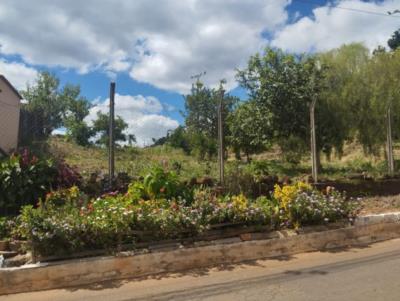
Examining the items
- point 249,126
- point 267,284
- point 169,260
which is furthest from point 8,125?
point 267,284

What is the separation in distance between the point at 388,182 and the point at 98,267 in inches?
348

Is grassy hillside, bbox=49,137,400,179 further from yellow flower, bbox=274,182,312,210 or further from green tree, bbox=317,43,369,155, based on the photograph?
yellow flower, bbox=274,182,312,210

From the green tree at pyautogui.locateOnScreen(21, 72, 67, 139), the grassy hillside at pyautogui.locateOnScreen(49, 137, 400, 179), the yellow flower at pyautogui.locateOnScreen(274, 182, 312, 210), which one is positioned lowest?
the yellow flower at pyautogui.locateOnScreen(274, 182, 312, 210)

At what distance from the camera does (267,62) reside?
1845 centimetres

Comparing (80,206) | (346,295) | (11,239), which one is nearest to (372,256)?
(346,295)

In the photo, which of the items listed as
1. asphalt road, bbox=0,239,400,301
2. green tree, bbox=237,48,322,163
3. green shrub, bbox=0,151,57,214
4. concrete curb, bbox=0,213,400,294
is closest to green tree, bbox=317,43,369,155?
green tree, bbox=237,48,322,163

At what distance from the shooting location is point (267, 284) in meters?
5.67

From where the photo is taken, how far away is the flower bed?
19.8 ft

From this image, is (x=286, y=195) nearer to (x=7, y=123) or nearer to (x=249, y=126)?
(x=249, y=126)

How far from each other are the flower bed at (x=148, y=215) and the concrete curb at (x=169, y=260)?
31 cm

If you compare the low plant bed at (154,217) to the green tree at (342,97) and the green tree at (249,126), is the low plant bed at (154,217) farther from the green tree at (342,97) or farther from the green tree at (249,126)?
the green tree at (249,126)

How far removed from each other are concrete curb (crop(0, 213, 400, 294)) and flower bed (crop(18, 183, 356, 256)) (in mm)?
310

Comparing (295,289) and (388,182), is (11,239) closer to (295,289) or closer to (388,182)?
(295,289)

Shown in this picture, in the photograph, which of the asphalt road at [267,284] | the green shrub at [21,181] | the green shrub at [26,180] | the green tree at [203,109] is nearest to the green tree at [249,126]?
the green tree at [203,109]
